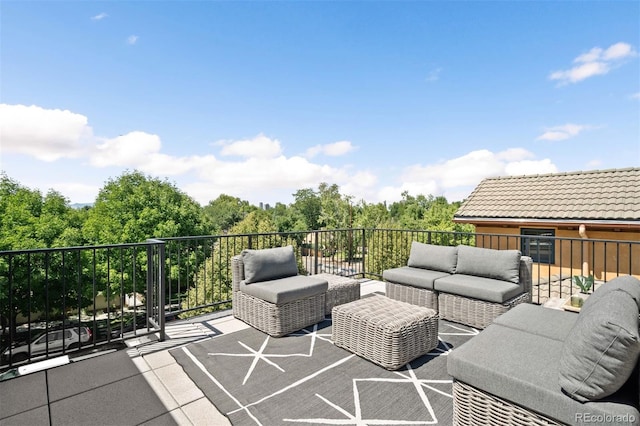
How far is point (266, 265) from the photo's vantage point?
3.63 metres

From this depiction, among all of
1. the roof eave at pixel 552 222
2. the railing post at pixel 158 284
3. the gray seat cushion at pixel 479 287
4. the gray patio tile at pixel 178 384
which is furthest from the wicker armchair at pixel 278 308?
the roof eave at pixel 552 222

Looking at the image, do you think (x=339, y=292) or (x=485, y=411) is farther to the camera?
(x=339, y=292)

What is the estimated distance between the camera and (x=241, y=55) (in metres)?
8.67

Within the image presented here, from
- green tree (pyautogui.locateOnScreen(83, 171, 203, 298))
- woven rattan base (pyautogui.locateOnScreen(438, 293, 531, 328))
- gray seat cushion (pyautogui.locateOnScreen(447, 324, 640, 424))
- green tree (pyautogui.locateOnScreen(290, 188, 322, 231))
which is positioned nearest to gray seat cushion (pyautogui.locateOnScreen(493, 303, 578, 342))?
gray seat cushion (pyautogui.locateOnScreen(447, 324, 640, 424))

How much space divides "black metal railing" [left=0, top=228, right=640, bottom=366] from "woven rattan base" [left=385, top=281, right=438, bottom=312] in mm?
989

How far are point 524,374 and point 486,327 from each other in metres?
1.20

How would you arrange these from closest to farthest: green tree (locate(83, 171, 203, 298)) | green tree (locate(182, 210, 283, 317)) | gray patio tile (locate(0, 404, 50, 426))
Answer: gray patio tile (locate(0, 404, 50, 426)), green tree (locate(182, 210, 283, 317)), green tree (locate(83, 171, 203, 298))

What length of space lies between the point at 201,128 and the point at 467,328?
43.2ft

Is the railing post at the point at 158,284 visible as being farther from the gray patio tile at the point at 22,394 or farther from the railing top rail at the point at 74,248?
the gray patio tile at the point at 22,394

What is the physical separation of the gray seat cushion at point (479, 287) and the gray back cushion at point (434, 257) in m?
0.24

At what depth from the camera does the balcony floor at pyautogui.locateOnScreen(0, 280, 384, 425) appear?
1.93 m

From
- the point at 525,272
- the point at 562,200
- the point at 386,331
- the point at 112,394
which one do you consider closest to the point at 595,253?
the point at 562,200

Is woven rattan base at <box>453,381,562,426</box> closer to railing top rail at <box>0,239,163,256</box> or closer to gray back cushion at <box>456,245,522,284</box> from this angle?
gray back cushion at <box>456,245,522,284</box>

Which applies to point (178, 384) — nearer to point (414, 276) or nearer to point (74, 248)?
point (74, 248)
